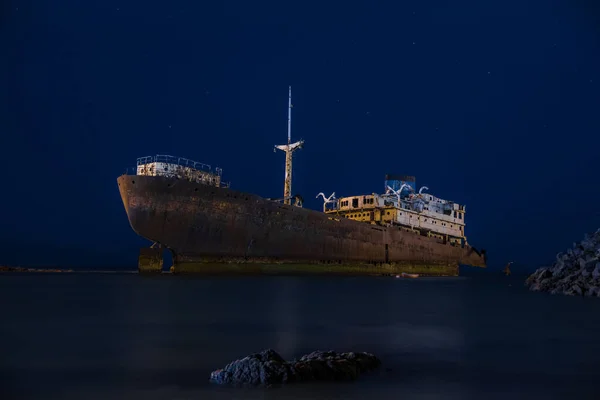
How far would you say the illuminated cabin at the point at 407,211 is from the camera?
177 feet

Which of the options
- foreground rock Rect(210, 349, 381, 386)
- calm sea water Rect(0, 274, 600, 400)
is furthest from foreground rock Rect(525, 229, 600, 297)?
foreground rock Rect(210, 349, 381, 386)

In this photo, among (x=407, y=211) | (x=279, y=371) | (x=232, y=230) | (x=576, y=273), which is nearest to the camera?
(x=279, y=371)

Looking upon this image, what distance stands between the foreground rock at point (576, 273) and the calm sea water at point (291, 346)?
6595 millimetres

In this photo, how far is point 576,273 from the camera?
27031 millimetres

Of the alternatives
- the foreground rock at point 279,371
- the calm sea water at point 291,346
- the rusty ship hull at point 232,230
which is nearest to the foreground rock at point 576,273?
the calm sea water at point 291,346

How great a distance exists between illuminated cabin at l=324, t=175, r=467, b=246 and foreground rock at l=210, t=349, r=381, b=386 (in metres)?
46.4

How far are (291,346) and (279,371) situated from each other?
327 centimetres

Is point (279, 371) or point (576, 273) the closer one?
point (279, 371)

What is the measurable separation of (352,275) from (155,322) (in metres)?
32.7

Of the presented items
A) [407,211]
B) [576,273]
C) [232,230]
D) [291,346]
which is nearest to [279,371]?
[291,346]

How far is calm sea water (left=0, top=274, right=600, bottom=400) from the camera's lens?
20.4 feet

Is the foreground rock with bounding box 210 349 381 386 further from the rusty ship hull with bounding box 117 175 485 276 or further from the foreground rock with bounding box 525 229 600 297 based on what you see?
the rusty ship hull with bounding box 117 175 485 276

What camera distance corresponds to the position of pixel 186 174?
34.1 metres

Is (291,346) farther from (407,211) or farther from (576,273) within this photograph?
(407,211)
